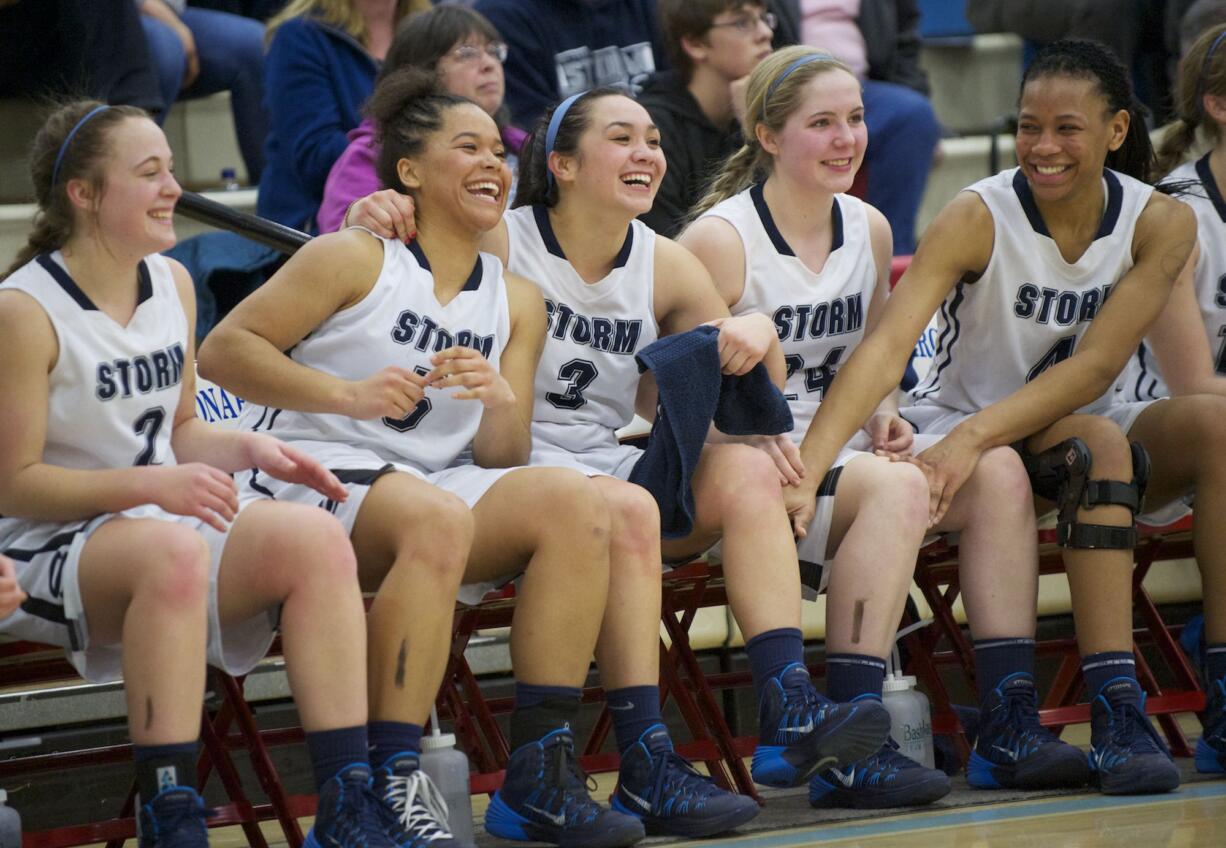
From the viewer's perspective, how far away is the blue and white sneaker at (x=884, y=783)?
3182 millimetres

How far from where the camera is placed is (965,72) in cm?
685

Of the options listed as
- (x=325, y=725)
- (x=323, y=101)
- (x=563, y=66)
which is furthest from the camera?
(x=563, y=66)

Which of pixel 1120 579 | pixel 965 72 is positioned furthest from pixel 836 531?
pixel 965 72

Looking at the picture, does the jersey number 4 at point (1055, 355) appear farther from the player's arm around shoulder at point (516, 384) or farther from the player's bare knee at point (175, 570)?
the player's bare knee at point (175, 570)

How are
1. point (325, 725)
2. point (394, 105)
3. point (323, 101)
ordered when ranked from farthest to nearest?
1. point (323, 101)
2. point (394, 105)
3. point (325, 725)

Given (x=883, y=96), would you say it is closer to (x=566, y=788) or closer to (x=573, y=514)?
(x=573, y=514)

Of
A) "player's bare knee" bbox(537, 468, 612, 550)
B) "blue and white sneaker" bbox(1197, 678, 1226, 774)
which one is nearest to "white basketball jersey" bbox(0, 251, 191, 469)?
"player's bare knee" bbox(537, 468, 612, 550)

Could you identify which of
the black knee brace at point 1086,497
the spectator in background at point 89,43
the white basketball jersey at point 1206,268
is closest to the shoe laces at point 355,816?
the black knee brace at point 1086,497

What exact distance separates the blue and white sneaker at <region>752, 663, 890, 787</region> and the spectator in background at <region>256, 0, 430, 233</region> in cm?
216

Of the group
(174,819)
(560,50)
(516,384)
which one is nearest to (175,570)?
(174,819)

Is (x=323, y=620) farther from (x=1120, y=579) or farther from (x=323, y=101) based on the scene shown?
(x=323, y=101)

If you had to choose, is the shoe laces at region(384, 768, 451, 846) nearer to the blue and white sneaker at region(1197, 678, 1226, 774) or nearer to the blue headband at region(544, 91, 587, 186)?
the blue headband at region(544, 91, 587, 186)

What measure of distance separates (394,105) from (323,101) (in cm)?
131

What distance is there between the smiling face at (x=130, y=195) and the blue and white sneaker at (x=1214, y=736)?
2.28 metres
